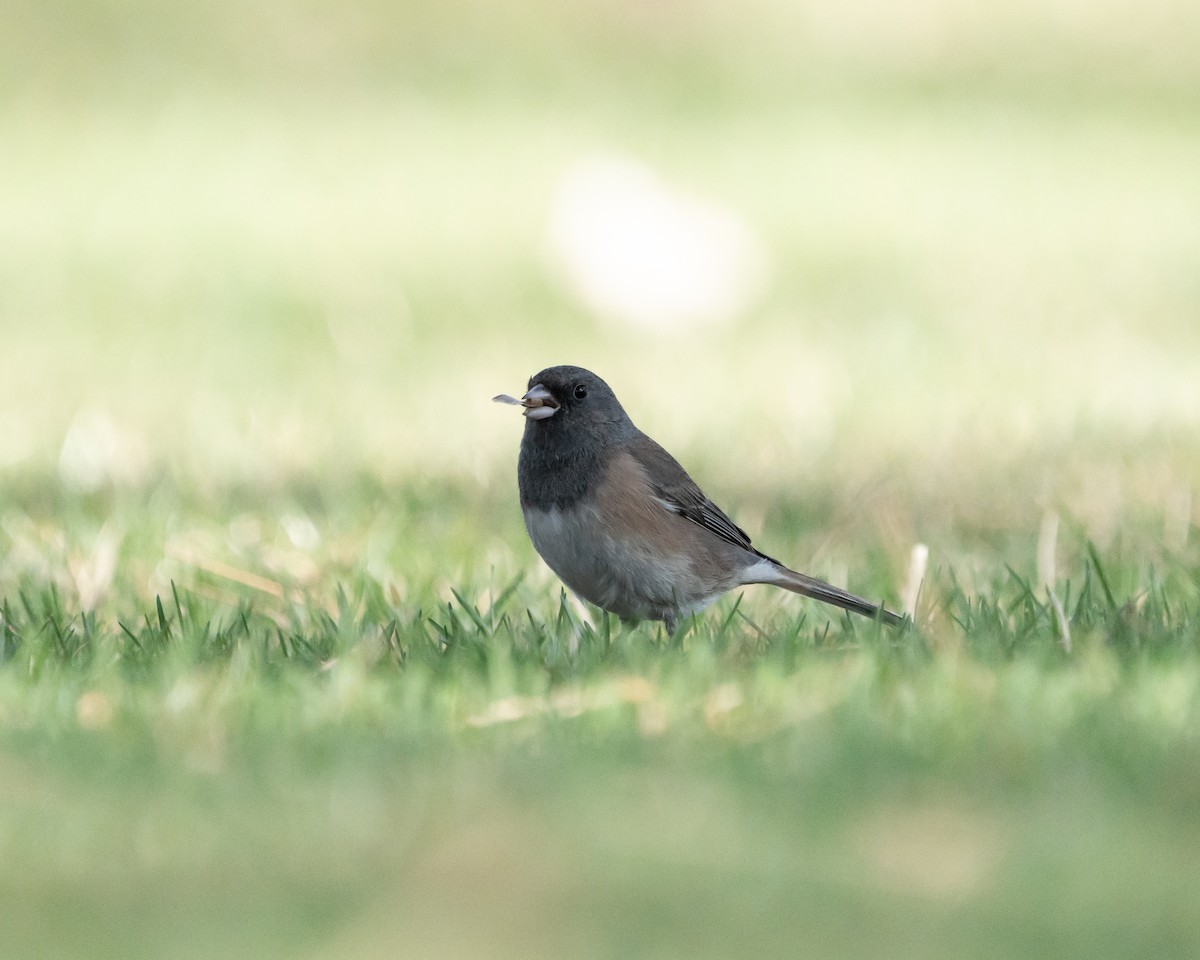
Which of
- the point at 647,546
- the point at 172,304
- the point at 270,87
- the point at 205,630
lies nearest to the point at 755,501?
the point at 647,546

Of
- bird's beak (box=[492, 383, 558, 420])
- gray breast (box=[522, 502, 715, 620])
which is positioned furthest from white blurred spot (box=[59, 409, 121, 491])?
gray breast (box=[522, 502, 715, 620])

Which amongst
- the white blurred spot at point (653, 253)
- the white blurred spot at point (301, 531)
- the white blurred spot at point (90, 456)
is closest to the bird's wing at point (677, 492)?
the white blurred spot at point (301, 531)

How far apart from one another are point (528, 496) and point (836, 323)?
20.9ft

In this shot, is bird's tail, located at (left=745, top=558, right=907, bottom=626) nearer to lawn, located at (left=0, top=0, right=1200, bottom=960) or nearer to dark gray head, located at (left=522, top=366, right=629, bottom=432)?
lawn, located at (left=0, top=0, right=1200, bottom=960)

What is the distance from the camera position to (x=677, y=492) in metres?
4.34

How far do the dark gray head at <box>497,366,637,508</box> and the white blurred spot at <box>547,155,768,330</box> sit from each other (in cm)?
651

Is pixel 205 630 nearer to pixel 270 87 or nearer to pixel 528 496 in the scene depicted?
pixel 528 496

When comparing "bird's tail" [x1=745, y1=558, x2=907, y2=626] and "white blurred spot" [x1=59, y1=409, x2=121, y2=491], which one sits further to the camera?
"white blurred spot" [x1=59, y1=409, x2=121, y2=491]

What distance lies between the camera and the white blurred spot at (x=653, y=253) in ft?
36.2

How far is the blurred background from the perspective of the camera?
23.4ft

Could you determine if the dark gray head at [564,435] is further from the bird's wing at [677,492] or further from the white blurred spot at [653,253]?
the white blurred spot at [653,253]

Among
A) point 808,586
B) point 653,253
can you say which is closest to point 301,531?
point 808,586

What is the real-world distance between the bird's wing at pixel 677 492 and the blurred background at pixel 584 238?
1.51 meters

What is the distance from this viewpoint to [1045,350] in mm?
9164
